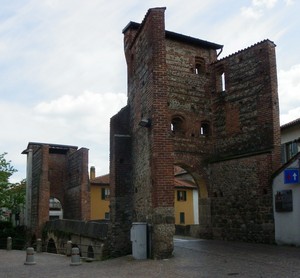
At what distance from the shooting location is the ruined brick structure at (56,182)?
1230 inches

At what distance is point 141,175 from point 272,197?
5.62m

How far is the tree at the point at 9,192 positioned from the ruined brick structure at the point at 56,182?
1.84 meters

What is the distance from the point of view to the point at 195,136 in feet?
67.2

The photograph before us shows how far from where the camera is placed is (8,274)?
1320cm

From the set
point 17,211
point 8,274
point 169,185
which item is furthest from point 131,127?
point 17,211

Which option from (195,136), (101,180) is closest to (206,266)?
(195,136)

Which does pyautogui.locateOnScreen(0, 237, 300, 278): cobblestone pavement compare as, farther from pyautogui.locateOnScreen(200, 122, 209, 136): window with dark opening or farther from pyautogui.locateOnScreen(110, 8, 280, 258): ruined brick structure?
pyautogui.locateOnScreen(200, 122, 209, 136): window with dark opening

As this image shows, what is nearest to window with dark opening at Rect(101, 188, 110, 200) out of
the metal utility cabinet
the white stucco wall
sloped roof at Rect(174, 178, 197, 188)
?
sloped roof at Rect(174, 178, 197, 188)

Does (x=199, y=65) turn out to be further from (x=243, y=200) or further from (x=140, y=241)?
(x=140, y=241)

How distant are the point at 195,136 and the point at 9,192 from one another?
73.1 ft

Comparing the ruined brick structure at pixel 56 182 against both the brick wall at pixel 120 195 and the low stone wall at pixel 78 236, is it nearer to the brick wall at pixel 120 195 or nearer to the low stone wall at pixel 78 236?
the low stone wall at pixel 78 236

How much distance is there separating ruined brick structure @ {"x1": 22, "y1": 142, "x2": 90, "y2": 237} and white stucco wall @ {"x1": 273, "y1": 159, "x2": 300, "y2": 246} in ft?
59.1

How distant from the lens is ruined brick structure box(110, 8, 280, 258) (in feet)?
44.2

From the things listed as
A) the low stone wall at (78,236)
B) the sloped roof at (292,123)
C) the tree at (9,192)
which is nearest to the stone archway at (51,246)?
the low stone wall at (78,236)
